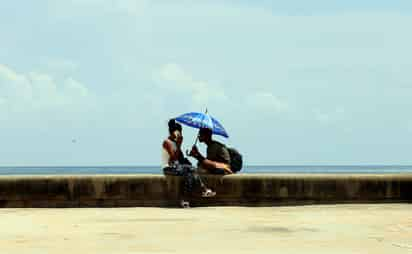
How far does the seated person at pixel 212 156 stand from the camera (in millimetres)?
14711

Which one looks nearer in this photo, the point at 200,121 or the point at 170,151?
the point at 170,151

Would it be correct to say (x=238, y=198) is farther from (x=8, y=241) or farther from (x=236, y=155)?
(x=8, y=241)

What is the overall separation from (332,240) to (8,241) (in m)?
3.53

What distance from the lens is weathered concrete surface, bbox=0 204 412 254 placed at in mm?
9359

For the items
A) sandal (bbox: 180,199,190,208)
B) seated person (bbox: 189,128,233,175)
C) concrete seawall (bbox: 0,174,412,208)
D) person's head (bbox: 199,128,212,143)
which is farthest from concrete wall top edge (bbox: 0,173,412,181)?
person's head (bbox: 199,128,212,143)

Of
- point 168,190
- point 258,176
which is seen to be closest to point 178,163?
point 168,190

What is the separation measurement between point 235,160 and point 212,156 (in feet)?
1.61

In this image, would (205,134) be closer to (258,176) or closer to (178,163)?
(178,163)

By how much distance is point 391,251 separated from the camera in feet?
29.8

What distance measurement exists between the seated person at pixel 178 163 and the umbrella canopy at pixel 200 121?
0.40 m

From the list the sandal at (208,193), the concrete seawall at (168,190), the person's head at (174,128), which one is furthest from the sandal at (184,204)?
the person's head at (174,128)

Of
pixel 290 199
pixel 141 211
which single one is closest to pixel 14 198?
pixel 141 211

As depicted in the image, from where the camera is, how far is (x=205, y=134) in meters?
15.1

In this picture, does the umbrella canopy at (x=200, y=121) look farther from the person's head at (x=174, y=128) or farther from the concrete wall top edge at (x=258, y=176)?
the concrete wall top edge at (x=258, y=176)
